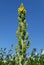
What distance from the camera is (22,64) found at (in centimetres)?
1605

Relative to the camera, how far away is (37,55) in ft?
125

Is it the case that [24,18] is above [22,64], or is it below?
above

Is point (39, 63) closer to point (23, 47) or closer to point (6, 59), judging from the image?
point (6, 59)

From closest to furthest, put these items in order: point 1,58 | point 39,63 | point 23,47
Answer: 1. point 23,47
2. point 39,63
3. point 1,58

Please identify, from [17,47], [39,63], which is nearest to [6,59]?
[39,63]

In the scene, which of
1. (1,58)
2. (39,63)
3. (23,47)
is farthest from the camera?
(1,58)

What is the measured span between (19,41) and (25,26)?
1.04m

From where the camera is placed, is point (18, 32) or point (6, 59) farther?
point (6, 59)

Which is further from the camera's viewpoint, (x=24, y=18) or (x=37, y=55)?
(x=37, y=55)

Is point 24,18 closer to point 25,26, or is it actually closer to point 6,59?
point 25,26

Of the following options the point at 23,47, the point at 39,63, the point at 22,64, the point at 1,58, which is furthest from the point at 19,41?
the point at 1,58

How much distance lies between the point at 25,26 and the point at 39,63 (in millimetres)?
17116

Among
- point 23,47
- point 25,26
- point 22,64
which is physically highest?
point 25,26

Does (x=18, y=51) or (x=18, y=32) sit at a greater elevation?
(x=18, y=32)
